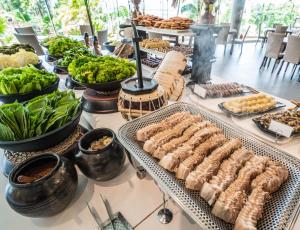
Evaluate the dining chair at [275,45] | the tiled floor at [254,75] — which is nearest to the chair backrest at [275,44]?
the dining chair at [275,45]

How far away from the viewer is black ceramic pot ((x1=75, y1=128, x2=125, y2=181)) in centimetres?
66

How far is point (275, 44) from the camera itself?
395 cm

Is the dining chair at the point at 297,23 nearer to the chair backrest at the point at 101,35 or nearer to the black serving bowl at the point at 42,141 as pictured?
the chair backrest at the point at 101,35

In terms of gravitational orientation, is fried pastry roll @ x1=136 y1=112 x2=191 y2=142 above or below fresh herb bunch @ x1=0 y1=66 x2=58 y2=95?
below

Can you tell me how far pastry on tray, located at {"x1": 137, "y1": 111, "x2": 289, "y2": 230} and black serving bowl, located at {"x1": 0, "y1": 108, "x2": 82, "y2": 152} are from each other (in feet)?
0.99

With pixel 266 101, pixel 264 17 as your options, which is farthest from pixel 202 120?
pixel 264 17

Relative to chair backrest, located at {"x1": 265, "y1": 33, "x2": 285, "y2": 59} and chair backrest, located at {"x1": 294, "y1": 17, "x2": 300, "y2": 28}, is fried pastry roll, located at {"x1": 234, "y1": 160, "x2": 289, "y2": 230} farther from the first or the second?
chair backrest, located at {"x1": 294, "y1": 17, "x2": 300, "y2": 28}

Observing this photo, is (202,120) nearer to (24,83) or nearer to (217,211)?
(217,211)

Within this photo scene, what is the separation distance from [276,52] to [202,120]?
14.2 feet

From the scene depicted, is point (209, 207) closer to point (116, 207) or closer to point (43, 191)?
point (116, 207)

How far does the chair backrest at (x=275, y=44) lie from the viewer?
12.6ft

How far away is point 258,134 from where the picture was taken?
947mm

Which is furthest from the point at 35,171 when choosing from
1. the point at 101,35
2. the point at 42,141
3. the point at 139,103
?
the point at 101,35

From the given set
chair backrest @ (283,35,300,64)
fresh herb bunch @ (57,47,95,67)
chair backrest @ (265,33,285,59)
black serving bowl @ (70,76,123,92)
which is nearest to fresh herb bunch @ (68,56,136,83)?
black serving bowl @ (70,76,123,92)
